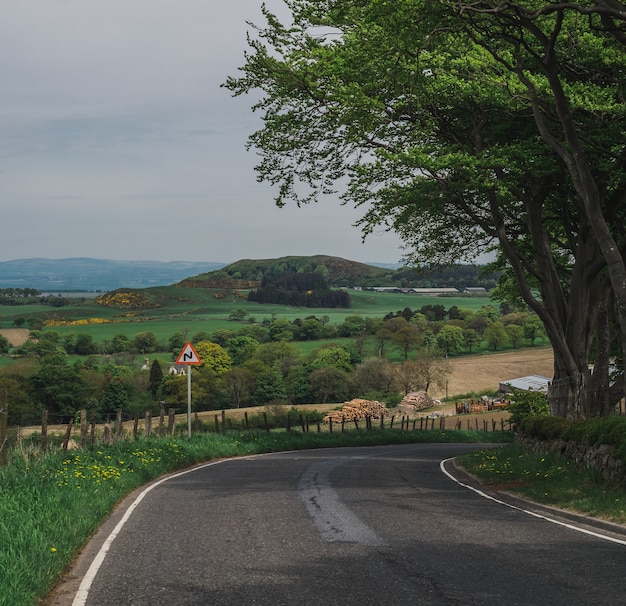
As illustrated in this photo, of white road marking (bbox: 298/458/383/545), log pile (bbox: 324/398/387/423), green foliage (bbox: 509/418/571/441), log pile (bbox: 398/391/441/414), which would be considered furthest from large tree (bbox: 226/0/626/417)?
log pile (bbox: 398/391/441/414)

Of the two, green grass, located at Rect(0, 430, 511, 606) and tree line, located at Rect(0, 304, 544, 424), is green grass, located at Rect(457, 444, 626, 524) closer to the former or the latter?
green grass, located at Rect(0, 430, 511, 606)

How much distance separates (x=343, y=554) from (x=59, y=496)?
4916 millimetres

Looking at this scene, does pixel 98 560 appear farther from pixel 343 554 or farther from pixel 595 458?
pixel 595 458

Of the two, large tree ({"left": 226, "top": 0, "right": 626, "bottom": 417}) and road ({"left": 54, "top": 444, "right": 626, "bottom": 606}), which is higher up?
large tree ({"left": 226, "top": 0, "right": 626, "bottom": 417})

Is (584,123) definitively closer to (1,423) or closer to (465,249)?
(465,249)

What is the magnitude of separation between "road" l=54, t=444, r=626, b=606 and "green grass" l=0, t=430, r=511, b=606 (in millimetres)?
414

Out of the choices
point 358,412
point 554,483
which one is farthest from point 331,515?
point 358,412

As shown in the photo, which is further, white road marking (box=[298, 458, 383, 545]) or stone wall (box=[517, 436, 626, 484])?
stone wall (box=[517, 436, 626, 484])

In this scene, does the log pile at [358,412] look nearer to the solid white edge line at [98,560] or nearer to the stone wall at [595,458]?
the stone wall at [595,458]

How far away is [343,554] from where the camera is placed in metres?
9.30

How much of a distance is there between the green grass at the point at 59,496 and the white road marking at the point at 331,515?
336 cm

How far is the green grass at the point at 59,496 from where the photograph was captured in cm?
791

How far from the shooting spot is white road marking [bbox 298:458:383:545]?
34.0ft

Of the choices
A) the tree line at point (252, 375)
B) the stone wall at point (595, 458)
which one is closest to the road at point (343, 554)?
the stone wall at point (595, 458)
